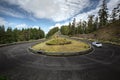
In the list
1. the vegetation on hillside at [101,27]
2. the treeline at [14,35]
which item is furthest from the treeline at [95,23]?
the treeline at [14,35]

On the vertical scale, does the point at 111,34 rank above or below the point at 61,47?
above

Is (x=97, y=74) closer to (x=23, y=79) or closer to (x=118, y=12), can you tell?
(x=23, y=79)

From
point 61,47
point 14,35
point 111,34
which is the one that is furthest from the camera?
point 14,35

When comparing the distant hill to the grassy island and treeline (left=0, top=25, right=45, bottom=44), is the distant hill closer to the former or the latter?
the grassy island

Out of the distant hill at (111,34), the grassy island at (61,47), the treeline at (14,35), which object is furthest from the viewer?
the treeline at (14,35)

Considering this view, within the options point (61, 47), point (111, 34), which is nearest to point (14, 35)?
point (61, 47)

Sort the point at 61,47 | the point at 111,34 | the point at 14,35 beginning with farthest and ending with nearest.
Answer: the point at 14,35
the point at 111,34
the point at 61,47

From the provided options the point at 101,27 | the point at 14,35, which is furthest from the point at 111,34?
the point at 14,35

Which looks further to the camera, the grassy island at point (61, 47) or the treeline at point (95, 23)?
the treeline at point (95, 23)

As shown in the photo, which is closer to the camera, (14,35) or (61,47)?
(61,47)

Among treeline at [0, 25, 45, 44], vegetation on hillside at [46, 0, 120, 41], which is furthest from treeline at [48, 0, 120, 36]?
treeline at [0, 25, 45, 44]

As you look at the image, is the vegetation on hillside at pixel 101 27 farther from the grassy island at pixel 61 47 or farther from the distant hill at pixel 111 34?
the grassy island at pixel 61 47

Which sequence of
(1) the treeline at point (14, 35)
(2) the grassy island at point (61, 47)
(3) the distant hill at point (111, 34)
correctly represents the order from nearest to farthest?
(2) the grassy island at point (61, 47)
(3) the distant hill at point (111, 34)
(1) the treeline at point (14, 35)

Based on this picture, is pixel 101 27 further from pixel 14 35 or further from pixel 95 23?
pixel 14 35
